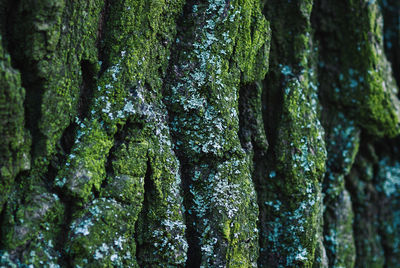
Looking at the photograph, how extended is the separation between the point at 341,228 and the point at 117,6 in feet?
6.71

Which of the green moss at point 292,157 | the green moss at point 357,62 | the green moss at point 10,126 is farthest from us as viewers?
the green moss at point 357,62

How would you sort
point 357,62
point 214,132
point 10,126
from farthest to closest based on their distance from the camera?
point 357,62
point 214,132
point 10,126

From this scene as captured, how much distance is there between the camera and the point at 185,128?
1.92 m

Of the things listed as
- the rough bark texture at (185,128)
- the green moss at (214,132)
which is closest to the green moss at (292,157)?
the rough bark texture at (185,128)

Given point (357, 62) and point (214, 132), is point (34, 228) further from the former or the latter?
point (357, 62)

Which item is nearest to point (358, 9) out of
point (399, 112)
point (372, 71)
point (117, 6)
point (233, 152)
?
point (372, 71)

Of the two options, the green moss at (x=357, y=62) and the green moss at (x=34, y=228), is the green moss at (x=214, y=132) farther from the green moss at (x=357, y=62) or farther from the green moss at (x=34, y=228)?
the green moss at (x=357, y=62)

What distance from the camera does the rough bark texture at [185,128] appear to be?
1537 millimetres

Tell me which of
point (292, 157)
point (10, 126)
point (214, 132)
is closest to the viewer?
point (10, 126)

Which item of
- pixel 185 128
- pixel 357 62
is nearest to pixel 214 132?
pixel 185 128

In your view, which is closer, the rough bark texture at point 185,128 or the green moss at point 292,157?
the rough bark texture at point 185,128

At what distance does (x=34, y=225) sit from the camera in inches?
59.1

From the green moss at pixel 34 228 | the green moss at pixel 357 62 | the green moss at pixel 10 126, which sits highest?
the green moss at pixel 357 62

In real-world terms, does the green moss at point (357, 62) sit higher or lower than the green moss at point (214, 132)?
higher
